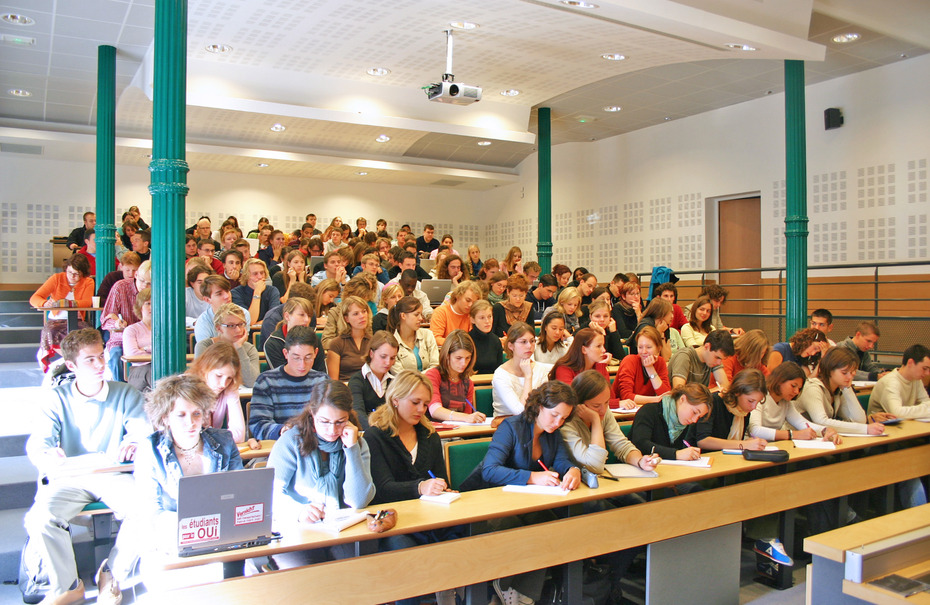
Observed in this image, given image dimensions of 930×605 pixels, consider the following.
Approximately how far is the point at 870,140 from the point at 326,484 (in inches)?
359

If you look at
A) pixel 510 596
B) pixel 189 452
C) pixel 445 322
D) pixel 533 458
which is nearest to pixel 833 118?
pixel 445 322

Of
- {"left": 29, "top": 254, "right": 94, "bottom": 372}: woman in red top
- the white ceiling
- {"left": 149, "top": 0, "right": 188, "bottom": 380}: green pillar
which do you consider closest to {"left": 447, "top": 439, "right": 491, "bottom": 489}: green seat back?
{"left": 149, "top": 0, "right": 188, "bottom": 380}: green pillar

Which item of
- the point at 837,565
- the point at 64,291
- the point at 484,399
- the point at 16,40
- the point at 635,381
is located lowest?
the point at 837,565

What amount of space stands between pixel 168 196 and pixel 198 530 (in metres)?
2.38

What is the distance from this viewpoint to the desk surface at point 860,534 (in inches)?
93.6

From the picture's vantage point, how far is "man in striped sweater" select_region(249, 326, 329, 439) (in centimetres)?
385

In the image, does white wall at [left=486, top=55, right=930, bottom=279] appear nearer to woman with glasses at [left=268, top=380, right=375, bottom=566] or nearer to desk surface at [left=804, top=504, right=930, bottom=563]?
desk surface at [left=804, top=504, right=930, bottom=563]

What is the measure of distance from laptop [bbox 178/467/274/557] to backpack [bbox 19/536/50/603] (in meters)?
1.23

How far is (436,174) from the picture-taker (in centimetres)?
1278

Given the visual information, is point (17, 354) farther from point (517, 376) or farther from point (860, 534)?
point (860, 534)

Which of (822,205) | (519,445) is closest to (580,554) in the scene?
(519,445)

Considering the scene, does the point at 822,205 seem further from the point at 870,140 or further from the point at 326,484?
the point at 326,484

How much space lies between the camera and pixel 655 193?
1205 centimetres

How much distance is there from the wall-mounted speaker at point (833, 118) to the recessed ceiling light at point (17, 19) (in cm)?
967
